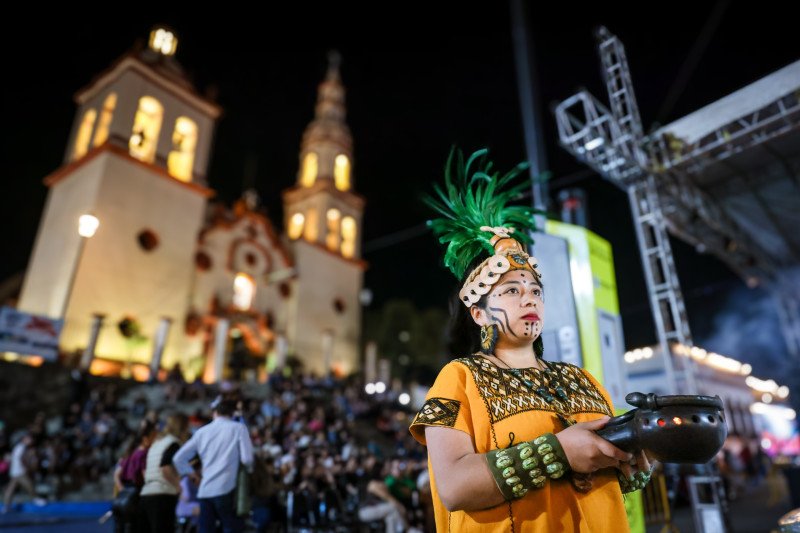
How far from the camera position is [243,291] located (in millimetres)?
27922

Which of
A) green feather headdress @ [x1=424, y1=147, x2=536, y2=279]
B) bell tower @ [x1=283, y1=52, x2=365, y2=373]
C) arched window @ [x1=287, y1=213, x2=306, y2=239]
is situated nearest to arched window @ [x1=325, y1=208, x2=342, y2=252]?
bell tower @ [x1=283, y1=52, x2=365, y2=373]

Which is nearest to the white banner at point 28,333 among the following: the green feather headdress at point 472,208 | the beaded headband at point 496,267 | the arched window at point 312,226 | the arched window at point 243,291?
the arched window at point 243,291

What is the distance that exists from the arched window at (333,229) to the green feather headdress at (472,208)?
3086 centimetres

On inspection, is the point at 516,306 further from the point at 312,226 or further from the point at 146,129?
the point at 312,226

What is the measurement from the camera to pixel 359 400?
72.7 feet

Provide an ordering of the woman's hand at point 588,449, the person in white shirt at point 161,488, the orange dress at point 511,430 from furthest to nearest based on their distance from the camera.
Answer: the person in white shirt at point 161,488
the orange dress at point 511,430
the woman's hand at point 588,449

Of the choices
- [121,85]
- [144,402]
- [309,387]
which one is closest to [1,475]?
[144,402]

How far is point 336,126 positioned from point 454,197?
113ft

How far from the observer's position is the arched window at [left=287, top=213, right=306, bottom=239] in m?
33.5

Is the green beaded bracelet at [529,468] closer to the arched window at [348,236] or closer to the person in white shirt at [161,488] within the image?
the person in white shirt at [161,488]

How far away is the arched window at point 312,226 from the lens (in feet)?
106

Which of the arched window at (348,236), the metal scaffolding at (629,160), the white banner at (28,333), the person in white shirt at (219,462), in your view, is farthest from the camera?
the arched window at (348,236)

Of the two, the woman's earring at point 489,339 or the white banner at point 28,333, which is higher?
the white banner at point 28,333

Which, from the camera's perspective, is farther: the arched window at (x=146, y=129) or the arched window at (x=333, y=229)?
the arched window at (x=333, y=229)
